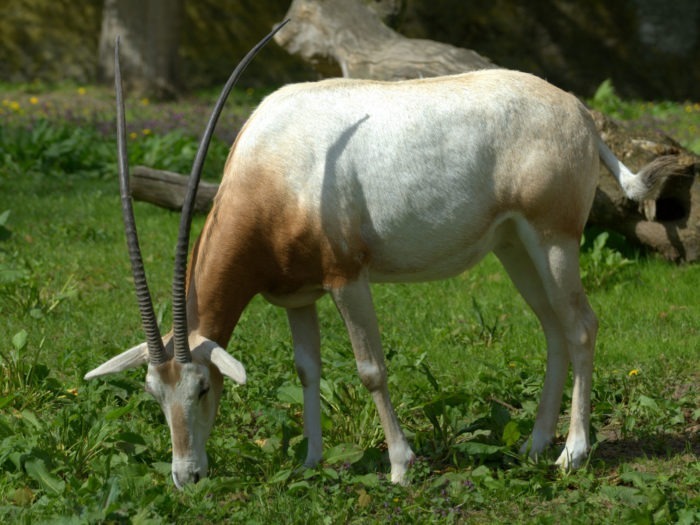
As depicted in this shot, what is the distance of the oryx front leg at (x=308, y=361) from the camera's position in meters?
4.97

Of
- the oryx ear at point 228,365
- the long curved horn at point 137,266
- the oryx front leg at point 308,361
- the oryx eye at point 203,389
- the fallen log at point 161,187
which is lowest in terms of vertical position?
the fallen log at point 161,187

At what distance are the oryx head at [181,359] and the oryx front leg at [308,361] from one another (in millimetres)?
562

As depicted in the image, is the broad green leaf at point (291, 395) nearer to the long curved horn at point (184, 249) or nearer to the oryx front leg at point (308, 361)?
the oryx front leg at point (308, 361)

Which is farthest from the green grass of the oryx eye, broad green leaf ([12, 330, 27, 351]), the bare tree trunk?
the bare tree trunk

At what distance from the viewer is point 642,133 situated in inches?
313

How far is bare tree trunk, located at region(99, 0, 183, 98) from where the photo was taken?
16.2 metres

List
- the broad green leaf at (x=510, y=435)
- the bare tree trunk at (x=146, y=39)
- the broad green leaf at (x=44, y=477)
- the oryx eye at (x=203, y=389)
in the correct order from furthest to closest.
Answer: the bare tree trunk at (x=146, y=39) → the broad green leaf at (x=510, y=435) → the broad green leaf at (x=44, y=477) → the oryx eye at (x=203, y=389)

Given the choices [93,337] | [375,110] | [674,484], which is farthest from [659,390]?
[93,337]

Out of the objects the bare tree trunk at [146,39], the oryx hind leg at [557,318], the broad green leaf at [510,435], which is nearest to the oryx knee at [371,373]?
the broad green leaf at [510,435]

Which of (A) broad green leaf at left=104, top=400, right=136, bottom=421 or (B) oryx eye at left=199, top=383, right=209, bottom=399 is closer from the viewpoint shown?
(B) oryx eye at left=199, top=383, right=209, bottom=399

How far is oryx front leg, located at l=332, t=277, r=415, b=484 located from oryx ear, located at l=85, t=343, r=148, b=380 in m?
0.82

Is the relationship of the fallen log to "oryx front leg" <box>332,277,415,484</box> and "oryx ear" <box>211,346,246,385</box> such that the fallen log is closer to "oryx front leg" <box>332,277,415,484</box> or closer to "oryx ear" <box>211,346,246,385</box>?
"oryx front leg" <box>332,277,415,484</box>

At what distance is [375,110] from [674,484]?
2.01 m

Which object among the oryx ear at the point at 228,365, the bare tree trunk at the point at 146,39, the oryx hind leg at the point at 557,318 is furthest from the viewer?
the bare tree trunk at the point at 146,39
